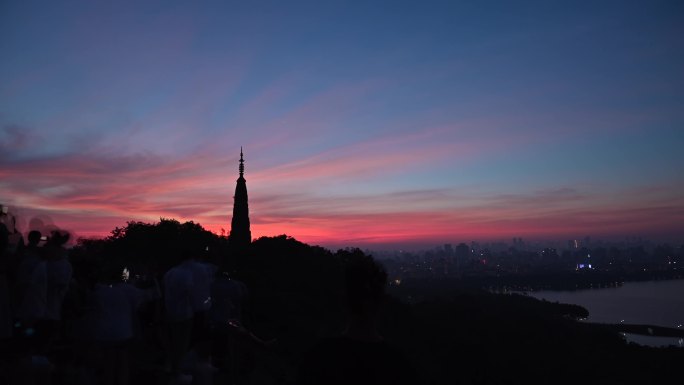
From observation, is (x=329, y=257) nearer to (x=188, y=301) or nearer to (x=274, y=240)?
(x=274, y=240)

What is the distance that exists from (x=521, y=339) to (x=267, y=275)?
3261 cm

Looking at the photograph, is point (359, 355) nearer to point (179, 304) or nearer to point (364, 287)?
point (364, 287)

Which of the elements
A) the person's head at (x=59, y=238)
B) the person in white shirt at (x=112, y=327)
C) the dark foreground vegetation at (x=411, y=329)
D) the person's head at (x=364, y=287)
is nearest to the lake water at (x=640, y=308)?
the dark foreground vegetation at (x=411, y=329)

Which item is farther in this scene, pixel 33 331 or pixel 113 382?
pixel 113 382

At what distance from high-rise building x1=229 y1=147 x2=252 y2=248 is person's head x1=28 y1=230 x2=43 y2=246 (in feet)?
129

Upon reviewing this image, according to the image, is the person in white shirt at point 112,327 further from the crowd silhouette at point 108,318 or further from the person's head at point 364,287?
the person's head at point 364,287

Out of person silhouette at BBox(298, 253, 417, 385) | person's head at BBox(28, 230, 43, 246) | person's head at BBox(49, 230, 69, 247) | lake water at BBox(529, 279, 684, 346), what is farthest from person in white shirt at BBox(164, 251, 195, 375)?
lake water at BBox(529, 279, 684, 346)

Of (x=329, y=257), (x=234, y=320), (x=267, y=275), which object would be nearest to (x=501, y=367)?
(x=329, y=257)

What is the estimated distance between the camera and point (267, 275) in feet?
117

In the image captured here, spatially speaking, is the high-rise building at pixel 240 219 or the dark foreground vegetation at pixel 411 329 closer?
the dark foreground vegetation at pixel 411 329

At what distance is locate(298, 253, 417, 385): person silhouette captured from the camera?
239cm

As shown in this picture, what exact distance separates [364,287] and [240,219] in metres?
45.0

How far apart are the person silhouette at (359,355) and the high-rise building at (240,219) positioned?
43.3 m

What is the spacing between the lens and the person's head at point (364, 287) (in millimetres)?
2588
